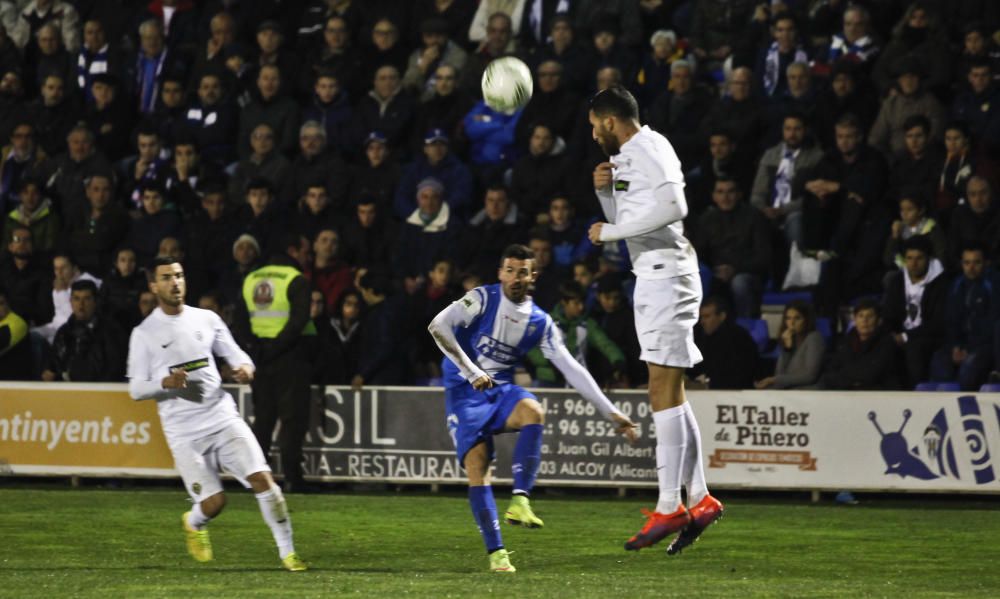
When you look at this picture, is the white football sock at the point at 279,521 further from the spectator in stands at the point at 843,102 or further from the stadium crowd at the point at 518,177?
the spectator in stands at the point at 843,102

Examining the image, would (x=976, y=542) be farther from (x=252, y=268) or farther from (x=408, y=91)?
(x=408, y=91)

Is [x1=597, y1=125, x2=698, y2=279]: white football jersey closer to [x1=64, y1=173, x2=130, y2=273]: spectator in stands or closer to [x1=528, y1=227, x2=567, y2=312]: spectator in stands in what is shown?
[x1=528, y1=227, x2=567, y2=312]: spectator in stands

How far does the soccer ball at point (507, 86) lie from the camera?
11414 mm

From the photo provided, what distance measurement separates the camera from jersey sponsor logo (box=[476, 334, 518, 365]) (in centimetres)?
1138

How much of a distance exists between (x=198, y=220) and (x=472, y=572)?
33.6 ft

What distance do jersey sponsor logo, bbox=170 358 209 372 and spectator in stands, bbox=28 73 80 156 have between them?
11.4m

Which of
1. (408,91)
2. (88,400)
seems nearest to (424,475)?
(88,400)

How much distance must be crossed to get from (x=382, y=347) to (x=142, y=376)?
6.06m

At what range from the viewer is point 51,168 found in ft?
71.1

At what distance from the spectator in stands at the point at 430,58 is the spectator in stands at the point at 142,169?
317 cm

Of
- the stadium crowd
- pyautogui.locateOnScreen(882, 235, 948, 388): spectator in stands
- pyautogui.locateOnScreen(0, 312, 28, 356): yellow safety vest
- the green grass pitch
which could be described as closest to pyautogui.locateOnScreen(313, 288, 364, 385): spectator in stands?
the stadium crowd

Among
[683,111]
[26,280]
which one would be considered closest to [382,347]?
[683,111]

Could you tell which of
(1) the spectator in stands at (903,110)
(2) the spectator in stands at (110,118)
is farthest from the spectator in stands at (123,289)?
(1) the spectator in stands at (903,110)

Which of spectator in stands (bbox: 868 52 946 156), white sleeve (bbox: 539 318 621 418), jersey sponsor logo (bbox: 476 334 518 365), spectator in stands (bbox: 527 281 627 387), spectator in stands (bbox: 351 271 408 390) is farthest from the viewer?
spectator in stands (bbox: 868 52 946 156)
